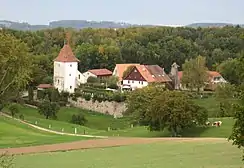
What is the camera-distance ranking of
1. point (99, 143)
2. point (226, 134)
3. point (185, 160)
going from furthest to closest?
point (226, 134)
point (99, 143)
point (185, 160)

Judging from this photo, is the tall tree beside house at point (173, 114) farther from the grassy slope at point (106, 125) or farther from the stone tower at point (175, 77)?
the stone tower at point (175, 77)

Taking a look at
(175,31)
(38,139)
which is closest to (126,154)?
(38,139)

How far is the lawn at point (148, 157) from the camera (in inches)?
844

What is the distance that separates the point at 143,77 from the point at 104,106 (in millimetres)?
15319

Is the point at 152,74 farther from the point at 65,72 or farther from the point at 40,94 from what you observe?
the point at 40,94

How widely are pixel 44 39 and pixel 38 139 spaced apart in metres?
86.9

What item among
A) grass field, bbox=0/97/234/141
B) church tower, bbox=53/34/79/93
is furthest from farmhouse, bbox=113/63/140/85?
grass field, bbox=0/97/234/141

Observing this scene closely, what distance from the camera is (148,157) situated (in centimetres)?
→ 2420

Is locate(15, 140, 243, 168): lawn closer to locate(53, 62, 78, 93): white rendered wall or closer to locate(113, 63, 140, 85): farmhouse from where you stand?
locate(53, 62, 78, 93): white rendered wall

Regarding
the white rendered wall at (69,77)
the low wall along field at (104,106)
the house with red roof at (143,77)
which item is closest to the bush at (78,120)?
the low wall along field at (104,106)

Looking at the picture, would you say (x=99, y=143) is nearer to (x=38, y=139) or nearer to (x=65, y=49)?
(x=38, y=139)

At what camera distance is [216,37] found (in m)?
127

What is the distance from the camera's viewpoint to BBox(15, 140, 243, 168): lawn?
70.3 ft

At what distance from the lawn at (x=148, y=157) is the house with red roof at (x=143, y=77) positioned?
6014 centimetres
